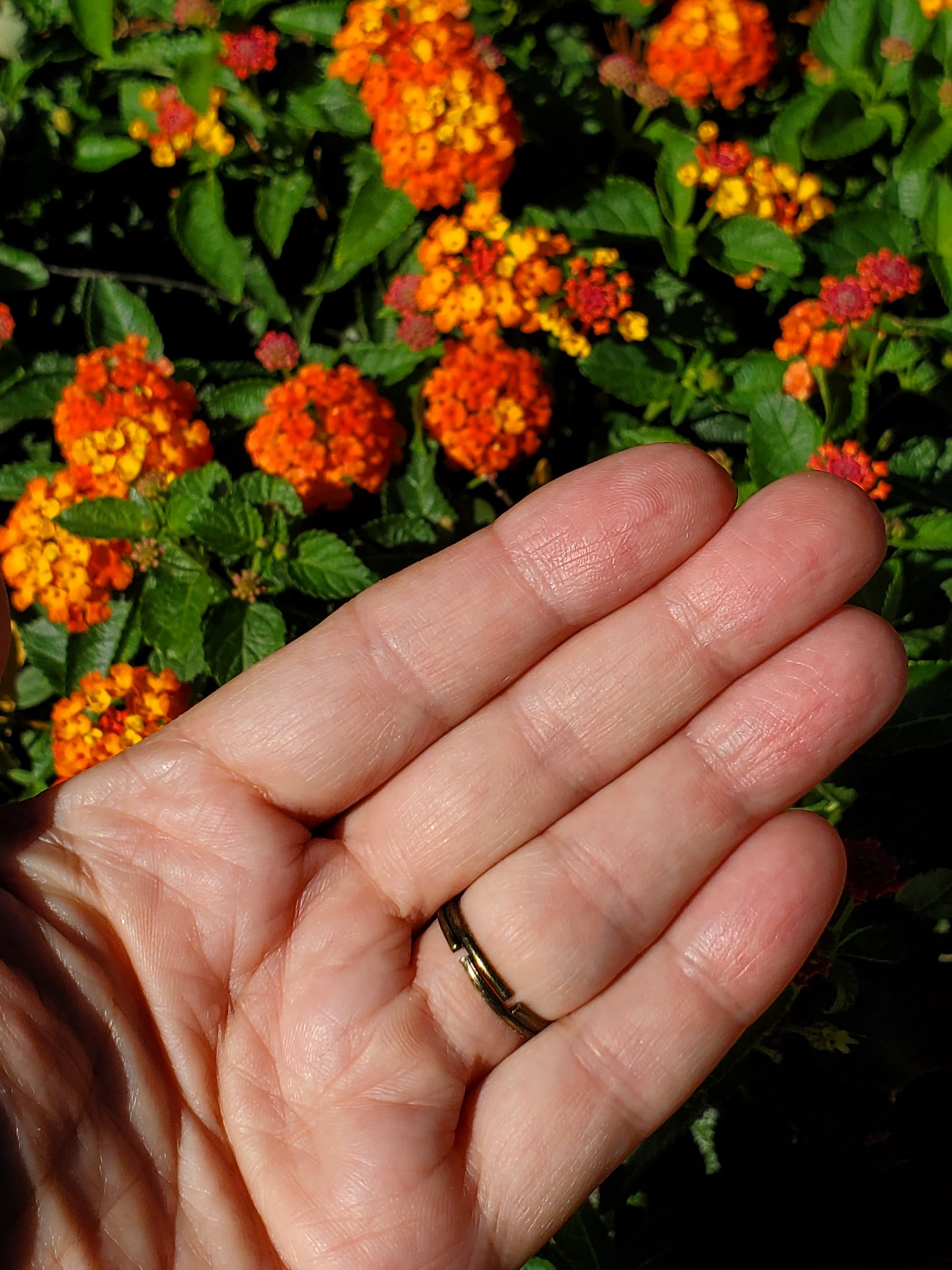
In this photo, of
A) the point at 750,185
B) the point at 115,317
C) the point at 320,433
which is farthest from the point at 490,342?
the point at 115,317

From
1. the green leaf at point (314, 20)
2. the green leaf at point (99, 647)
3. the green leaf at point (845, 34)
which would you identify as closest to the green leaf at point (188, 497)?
the green leaf at point (99, 647)

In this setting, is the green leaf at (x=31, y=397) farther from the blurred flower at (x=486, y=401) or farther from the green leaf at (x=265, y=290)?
the blurred flower at (x=486, y=401)

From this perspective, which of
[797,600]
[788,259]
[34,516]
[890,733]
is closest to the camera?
[797,600]

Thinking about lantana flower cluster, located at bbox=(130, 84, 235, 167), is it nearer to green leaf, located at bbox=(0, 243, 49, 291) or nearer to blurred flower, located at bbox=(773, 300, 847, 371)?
green leaf, located at bbox=(0, 243, 49, 291)

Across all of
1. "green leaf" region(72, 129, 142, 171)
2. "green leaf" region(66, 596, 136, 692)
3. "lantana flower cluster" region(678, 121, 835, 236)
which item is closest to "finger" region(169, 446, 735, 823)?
"green leaf" region(66, 596, 136, 692)

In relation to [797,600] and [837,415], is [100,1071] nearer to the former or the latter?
[797,600]

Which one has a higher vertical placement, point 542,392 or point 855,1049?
point 542,392

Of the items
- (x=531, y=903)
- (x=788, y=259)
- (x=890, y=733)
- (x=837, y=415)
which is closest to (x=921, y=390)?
(x=837, y=415)

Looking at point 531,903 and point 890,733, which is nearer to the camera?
point 531,903
